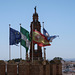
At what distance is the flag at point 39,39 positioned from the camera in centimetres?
3228

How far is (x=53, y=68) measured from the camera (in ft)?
107

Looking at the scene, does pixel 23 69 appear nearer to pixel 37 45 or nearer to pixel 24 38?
pixel 24 38

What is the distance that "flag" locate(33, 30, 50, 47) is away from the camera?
32.3 metres

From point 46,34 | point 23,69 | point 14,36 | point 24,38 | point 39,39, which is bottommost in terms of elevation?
point 23,69

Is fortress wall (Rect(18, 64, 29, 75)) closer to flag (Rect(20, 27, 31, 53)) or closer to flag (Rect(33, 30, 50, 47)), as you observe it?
flag (Rect(20, 27, 31, 53))

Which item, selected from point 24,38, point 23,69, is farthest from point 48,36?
point 23,69

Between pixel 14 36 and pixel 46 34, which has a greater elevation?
pixel 46 34

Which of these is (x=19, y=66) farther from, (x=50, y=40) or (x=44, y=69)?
(x=50, y=40)

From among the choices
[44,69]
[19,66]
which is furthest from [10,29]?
[44,69]

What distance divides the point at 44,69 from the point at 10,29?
9642mm

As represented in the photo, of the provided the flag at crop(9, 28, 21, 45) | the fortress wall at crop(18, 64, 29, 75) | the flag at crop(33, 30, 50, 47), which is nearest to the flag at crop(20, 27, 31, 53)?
the flag at crop(9, 28, 21, 45)

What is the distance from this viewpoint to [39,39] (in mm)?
32594

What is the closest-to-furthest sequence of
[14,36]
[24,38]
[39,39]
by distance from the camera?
[14,36]
[24,38]
[39,39]

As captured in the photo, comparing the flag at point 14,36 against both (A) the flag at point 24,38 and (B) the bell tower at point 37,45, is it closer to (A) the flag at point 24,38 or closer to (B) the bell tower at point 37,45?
(A) the flag at point 24,38
